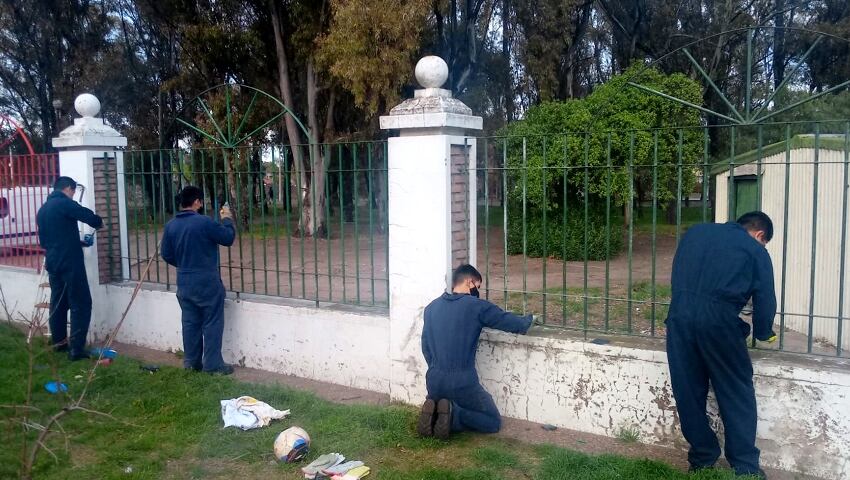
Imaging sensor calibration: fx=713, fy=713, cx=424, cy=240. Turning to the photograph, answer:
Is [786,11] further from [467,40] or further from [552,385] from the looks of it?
[552,385]

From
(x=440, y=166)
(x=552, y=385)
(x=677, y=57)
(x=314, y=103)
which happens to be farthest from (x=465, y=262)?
(x=677, y=57)

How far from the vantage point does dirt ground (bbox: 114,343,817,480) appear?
4411 millimetres

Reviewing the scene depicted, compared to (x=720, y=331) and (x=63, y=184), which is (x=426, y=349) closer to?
(x=720, y=331)

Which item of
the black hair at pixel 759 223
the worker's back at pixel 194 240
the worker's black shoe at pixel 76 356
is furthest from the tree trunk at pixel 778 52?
the worker's black shoe at pixel 76 356

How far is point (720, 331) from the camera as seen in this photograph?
3.82m

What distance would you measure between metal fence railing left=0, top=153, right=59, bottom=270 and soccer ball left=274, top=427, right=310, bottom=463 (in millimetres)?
5248

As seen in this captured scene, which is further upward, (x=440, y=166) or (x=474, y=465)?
(x=440, y=166)

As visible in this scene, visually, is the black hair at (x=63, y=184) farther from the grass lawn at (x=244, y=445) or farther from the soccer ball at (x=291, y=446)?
the soccer ball at (x=291, y=446)

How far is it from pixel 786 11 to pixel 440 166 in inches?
836

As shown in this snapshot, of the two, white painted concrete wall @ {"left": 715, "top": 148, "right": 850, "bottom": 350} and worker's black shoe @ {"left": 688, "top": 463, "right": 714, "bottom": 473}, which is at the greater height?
white painted concrete wall @ {"left": 715, "top": 148, "right": 850, "bottom": 350}

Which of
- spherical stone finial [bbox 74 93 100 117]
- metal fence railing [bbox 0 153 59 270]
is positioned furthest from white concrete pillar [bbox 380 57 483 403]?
metal fence railing [bbox 0 153 59 270]

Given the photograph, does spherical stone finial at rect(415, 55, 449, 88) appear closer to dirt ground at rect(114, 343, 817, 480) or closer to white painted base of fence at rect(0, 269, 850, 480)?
white painted base of fence at rect(0, 269, 850, 480)

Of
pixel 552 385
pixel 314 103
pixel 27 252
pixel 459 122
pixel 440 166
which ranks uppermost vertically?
pixel 314 103

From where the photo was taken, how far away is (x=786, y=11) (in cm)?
2200
